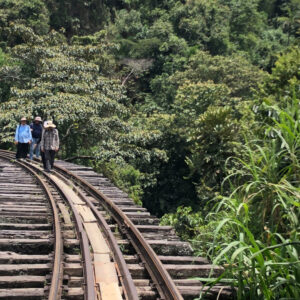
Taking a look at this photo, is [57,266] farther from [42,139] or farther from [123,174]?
[123,174]

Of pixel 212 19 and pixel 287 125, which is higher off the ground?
pixel 212 19

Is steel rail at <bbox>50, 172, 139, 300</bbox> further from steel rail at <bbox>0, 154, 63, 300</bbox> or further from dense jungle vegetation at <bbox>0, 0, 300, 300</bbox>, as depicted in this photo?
dense jungle vegetation at <bbox>0, 0, 300, 300</bbox>

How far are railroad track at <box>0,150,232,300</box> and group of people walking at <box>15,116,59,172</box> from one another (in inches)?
101

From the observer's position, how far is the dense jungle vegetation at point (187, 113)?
414 cm

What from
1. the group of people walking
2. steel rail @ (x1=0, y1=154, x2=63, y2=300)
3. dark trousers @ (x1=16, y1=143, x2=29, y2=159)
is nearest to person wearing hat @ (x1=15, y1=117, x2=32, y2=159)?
the group of people walking

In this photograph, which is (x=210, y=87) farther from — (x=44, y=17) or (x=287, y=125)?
(x=44, y=17)

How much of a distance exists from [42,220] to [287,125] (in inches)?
142

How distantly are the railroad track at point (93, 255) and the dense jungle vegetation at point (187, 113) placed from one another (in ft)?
1.24

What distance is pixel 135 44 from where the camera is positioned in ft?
114

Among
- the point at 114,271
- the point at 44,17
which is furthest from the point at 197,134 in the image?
the point at 44,17

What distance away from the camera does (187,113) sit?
19.4m

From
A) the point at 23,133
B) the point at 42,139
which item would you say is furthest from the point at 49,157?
the point at 23,133

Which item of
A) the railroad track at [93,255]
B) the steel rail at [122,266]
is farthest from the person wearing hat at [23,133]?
the steel rail at [122,266]

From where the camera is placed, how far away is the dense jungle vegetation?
13.6 ft
